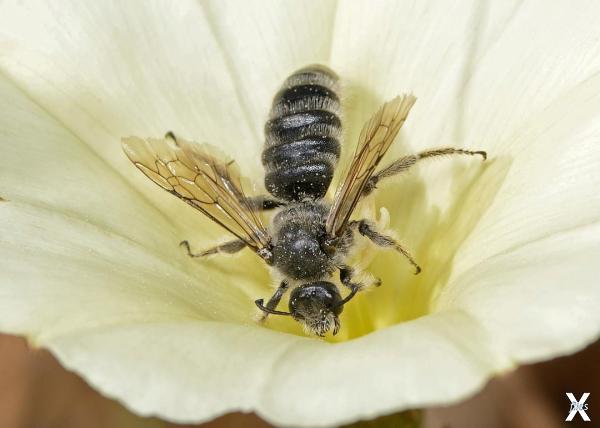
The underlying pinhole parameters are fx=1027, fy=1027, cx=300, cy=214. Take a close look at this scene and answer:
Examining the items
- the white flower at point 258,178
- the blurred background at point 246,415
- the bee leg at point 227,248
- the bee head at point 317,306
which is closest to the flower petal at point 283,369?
the white flower at point 258,178

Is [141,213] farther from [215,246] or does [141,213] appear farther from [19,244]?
[19,244]

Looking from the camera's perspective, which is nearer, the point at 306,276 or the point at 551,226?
the point at 551,226

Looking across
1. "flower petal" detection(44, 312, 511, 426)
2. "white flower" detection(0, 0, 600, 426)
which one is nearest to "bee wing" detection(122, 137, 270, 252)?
"white flower" detection(0, 0, 600, 426)

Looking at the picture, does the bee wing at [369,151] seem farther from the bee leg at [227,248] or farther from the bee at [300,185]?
the bee leg at [227,248]

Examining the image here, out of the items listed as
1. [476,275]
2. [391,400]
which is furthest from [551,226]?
[391,400]

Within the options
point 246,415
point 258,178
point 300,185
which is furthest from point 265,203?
point 246,415

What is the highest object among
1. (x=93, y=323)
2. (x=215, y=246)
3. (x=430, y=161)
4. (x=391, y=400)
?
(x=430, y=161)

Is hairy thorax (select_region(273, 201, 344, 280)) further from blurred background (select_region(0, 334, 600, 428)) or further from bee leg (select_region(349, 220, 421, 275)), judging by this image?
blurred background (select_region(0, 334, 600, 428))
